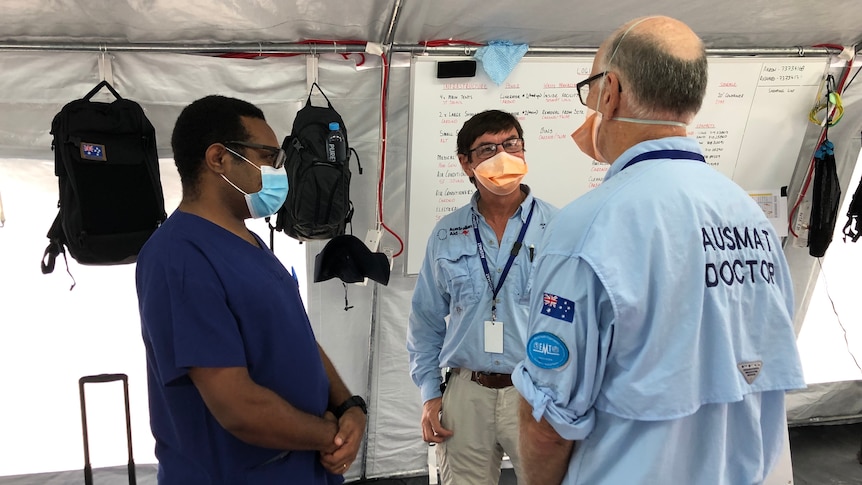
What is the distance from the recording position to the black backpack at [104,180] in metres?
1.69

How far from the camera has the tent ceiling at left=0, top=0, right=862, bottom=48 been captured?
1700 mm

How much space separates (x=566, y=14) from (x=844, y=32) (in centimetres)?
134

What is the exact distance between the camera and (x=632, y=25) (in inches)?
33.2

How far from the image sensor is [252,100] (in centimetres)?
194

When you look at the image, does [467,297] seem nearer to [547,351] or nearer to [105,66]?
[547,351]

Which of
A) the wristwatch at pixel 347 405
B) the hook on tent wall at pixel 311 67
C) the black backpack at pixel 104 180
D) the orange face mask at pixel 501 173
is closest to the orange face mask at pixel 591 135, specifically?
the orange face mask at pixel 501 173

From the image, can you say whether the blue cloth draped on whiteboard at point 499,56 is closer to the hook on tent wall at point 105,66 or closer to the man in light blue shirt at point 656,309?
the man in light blue shirt at point 656,309

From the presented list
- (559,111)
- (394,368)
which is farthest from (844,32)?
(394,368)

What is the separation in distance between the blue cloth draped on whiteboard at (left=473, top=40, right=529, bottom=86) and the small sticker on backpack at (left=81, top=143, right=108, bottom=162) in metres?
1.39

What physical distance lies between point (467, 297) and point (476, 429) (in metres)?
0.42

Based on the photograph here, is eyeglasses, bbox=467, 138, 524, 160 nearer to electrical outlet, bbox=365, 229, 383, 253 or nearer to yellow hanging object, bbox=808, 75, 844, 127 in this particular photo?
electrical outlet, bbox=365, 229, 383, 253

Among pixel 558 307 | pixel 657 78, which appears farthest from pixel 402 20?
pixel 558 307

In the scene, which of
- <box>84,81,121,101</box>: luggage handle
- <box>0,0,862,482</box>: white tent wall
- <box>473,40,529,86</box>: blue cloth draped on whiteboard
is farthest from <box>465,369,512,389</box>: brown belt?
<box>84,81,121,101</box>: luggage handle

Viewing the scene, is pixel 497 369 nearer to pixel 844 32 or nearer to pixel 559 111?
pixel 559 111
